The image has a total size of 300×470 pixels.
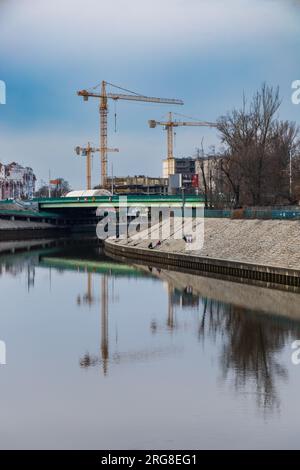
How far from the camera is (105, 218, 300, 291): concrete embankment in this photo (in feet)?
92.6

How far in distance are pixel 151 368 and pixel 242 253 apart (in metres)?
17.4

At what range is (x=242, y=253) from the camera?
3231 cm

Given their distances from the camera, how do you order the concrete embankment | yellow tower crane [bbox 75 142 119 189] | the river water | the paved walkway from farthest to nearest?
1. yellow tower crane [bbox 75 142 119 189]
2. the paved walkway
3. the concrete embankment
4. the river water

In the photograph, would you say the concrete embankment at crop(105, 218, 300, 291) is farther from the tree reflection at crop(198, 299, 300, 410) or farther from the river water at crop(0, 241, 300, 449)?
the tree reflection at crop(198, 299, 300, 410)

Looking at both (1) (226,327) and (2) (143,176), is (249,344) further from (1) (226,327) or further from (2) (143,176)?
(2) (143,176)

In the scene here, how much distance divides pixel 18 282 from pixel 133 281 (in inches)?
220

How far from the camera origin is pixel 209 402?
42.8 ft

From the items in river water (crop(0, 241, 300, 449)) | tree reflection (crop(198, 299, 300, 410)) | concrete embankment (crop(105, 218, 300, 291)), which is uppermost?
concrete embankment (crop(105, 218, 300, 291))

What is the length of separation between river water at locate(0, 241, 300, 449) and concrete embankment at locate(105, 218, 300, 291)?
1.52 metres

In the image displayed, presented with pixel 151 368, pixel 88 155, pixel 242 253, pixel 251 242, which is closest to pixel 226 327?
pixel 151 368

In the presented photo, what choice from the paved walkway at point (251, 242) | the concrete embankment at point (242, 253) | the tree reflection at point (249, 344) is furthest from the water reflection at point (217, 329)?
the paved walkway at point (251, 242)

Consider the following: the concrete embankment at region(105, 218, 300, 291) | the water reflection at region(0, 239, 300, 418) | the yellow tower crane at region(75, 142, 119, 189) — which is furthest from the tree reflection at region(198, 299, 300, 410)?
the yellow tower crane at region(75, 142, 119, 189)
